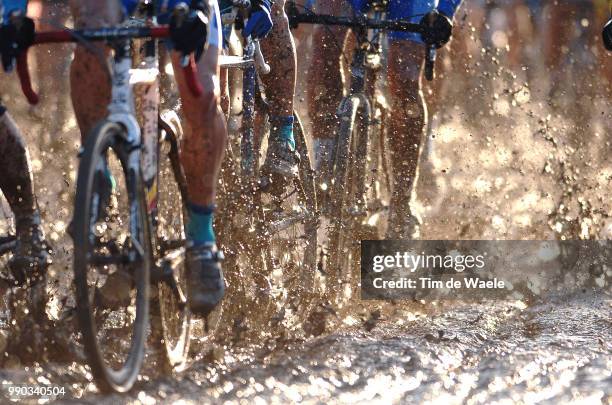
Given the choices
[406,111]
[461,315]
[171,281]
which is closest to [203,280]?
[171,281]

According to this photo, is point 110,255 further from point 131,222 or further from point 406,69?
point 406,69

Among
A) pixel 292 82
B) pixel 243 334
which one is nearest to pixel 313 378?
pixel 243 334

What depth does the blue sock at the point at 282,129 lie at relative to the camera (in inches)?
218

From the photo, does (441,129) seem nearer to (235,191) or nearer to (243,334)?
(235,191)

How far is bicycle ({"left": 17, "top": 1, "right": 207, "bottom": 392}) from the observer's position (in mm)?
3002

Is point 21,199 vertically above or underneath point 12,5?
underneath

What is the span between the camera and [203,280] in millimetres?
3732

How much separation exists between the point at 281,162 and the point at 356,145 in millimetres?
642

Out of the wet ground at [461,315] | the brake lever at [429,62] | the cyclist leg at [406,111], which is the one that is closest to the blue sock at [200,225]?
the wet ground at [461,315]

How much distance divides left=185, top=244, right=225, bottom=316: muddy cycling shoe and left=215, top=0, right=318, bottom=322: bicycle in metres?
0.94

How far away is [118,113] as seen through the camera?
336 cm

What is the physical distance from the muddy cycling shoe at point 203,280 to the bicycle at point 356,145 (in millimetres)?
1999

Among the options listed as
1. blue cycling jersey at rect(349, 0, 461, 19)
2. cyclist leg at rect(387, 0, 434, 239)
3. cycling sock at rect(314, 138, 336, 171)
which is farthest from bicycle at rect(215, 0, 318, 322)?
blue cycling jersey at rect(349, 0, 461, 19)

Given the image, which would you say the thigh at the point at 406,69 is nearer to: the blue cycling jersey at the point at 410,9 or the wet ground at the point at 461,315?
the blue cycling jersey at the point at 410,9
